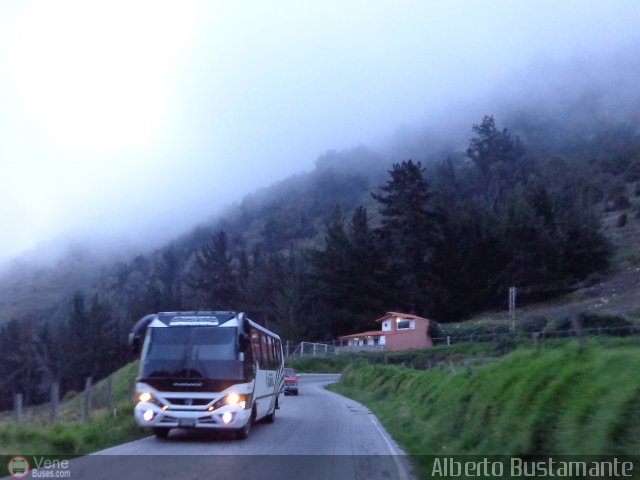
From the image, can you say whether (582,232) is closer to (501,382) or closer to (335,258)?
(335,258)

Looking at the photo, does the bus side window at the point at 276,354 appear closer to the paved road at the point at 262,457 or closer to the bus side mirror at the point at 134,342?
the paved road at the point at 262,457

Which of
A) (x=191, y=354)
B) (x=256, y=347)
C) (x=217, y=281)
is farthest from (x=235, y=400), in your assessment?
(x=217, y=281)

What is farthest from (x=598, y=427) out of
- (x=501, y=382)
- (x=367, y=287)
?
(x=367, y=287)

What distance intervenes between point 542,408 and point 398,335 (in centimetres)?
5483

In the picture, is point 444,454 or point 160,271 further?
point 160,271

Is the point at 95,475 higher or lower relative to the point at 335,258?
lower

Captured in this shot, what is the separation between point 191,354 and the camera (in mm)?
17484

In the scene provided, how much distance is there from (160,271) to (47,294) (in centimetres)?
3936

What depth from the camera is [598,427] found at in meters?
9.52

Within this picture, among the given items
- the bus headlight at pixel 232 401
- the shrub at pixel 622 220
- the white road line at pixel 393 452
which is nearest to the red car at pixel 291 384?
the white road line at pixel 393 452

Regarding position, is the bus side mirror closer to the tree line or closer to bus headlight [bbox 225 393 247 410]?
bus headlight [bbox 225 393 247 410]

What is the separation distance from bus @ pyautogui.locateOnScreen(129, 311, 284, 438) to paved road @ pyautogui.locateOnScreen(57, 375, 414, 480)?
55 cm

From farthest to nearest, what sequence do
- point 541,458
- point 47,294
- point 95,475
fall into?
point 47,294, point 95,475, point 541,458

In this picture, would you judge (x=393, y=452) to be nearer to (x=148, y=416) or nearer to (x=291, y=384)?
(x=148, y=416)
